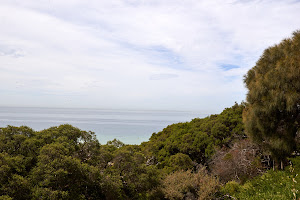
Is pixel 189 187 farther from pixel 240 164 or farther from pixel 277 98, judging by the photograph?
pixel 277 98

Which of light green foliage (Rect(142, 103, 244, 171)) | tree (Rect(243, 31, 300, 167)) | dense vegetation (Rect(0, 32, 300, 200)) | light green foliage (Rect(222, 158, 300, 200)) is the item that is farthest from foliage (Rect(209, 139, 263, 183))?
tree (Rect(243, 31, 300, 167))

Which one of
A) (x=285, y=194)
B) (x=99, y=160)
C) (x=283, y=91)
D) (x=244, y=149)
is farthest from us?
(x=244, y=149)

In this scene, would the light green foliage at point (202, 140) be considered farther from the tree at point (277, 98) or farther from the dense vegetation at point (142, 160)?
the tree at point (277, 98)

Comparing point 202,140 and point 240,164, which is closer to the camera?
point 240,164

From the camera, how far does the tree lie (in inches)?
372

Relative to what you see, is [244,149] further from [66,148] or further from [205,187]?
[66,148]

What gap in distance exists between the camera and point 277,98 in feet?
Result: 31.7

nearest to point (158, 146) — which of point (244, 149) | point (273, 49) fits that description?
point (244, 149)

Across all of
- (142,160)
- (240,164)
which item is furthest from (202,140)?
(142,160)

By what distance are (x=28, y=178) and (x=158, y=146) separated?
13440mm

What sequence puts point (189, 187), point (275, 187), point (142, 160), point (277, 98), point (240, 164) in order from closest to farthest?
point (275, 187), point (277, 98), point (142, 160), point (189, 187), point (240, 164)

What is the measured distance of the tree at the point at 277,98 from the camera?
946 centimetres

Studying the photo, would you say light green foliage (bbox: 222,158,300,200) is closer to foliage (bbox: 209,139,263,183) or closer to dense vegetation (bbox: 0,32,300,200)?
dense vegetation (bbox: 0,32,300,200)

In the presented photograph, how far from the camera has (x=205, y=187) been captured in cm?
1180
